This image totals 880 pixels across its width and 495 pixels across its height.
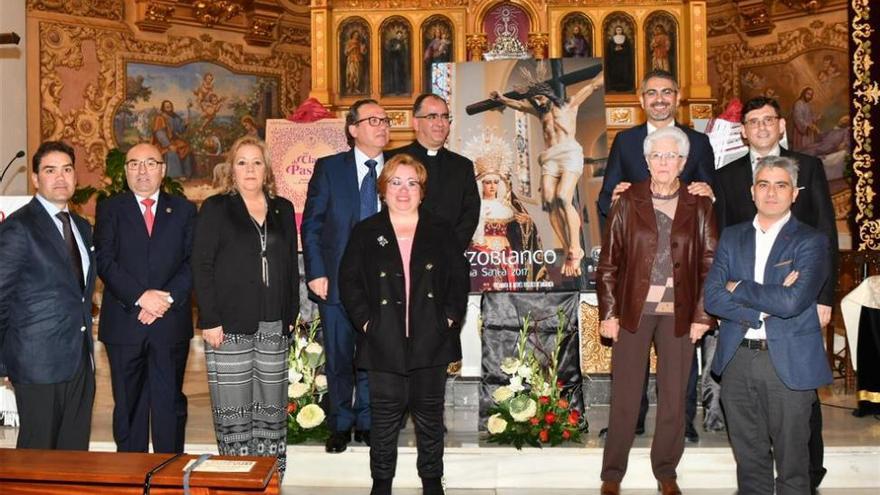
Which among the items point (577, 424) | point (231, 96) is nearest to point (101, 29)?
point (231, 96)

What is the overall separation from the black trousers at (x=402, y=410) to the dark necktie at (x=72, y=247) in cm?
122

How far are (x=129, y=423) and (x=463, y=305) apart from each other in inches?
60.1

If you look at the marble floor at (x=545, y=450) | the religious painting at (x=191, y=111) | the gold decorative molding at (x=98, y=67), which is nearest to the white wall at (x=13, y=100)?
the gold decorative molding at (x=98, y=67)

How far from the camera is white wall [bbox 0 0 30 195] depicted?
360 inches

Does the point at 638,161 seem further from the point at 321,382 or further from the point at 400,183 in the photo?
the point at 321,382

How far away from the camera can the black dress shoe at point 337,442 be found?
4.74m

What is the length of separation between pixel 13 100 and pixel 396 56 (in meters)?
3.81

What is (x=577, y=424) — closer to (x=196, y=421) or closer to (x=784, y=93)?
(x=196, y=421)

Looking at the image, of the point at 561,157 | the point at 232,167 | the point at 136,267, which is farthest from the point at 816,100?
the point at 136,267

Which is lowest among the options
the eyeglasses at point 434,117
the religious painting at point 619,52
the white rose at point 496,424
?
the white rose at point 496,424

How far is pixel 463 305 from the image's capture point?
13.7 ft

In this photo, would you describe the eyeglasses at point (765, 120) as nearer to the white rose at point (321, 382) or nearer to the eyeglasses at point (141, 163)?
the white rose at point (321, 382)

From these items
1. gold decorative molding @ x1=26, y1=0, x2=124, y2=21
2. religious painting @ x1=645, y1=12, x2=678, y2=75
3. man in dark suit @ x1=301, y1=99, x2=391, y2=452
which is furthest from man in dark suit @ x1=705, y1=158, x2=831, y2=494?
gold decorative molding @ x1=26, y1=0, x2=124, y2=21

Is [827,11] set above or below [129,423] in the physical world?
above
